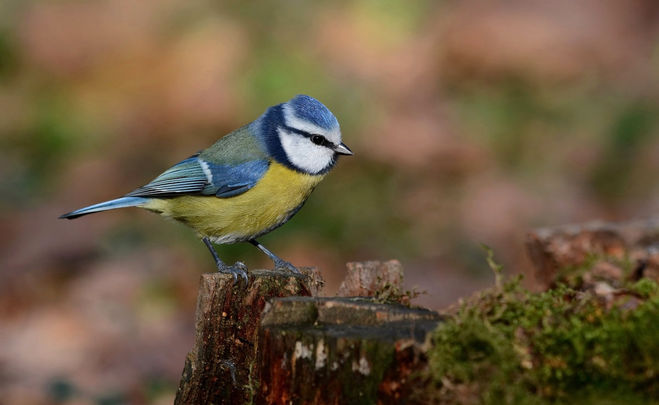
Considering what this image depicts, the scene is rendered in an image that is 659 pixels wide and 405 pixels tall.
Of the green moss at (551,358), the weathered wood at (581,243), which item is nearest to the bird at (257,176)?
the weathered wood at (581,243)

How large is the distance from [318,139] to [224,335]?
39.4 inches

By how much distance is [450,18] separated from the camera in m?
9.11

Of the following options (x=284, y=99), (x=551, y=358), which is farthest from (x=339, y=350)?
(x=284, y=99)

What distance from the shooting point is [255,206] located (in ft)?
10.3

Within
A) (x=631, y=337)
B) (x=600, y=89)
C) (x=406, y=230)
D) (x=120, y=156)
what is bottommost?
(x=631, y=337)

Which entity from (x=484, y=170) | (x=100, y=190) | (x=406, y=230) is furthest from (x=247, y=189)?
(x=484, y=170)

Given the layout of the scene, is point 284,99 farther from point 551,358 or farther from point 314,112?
point 551,358

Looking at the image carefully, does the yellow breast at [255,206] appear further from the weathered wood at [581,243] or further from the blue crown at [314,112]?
the weathered wood at [581,243]

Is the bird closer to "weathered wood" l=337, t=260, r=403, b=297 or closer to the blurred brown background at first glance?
"weathered wood" l=337, t=260, r=403, b=297

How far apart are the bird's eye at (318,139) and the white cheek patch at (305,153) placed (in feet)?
0.05

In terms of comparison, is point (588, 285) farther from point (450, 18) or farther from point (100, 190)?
point (450, 18)

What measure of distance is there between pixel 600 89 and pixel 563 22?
53.0 inches

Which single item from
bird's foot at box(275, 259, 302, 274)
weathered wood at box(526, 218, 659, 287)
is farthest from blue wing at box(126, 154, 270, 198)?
weathered wood at box(526, 218, 659, 287)

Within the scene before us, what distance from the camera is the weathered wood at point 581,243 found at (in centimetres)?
325
